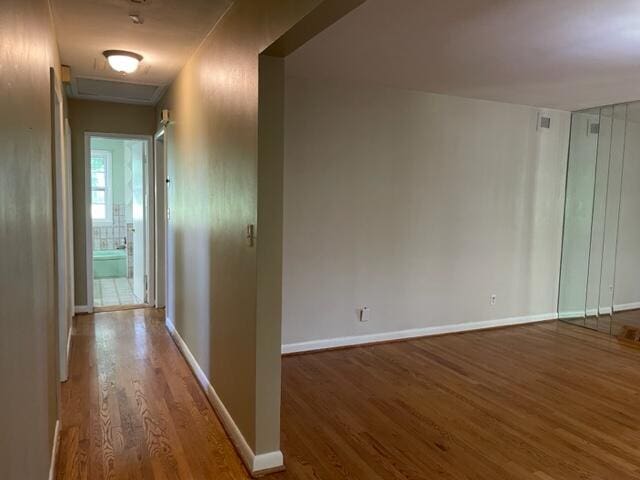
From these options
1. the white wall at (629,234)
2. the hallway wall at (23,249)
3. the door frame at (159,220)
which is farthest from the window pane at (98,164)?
the white wall at (629,234)

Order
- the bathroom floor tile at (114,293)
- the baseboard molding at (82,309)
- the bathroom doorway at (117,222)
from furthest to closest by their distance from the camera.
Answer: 1. the bathroom doorway at (117,222)
2. the bathroom floor tile at (114,293)
3. the baseboard molding at (82,309)

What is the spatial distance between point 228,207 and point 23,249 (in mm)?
1390

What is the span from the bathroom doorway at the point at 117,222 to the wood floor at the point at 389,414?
2.04 meters

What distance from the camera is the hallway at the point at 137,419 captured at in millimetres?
2430

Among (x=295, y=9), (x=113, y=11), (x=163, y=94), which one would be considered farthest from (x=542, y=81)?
(x=163, y=94)

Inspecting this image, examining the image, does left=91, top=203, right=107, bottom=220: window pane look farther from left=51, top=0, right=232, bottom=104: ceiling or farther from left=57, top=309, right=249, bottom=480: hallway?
left=57, top=309, right=249, bottom=480: hallway

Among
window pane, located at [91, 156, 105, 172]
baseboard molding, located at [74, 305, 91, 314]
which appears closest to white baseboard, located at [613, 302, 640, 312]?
baseboard molding, located at [74, 305, 91, 314]

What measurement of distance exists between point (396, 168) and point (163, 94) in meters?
2.53

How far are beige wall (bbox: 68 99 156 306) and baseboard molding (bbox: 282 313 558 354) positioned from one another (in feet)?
9.32

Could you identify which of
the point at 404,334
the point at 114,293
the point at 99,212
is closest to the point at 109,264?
the point at 99,212

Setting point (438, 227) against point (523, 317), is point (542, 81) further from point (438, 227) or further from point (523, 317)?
point (523, 317)

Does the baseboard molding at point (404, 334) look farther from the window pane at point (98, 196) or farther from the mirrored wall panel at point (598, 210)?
the window pane at point (98, 196)

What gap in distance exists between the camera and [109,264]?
841 cm

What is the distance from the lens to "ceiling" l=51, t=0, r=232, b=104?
2697 millimetres
